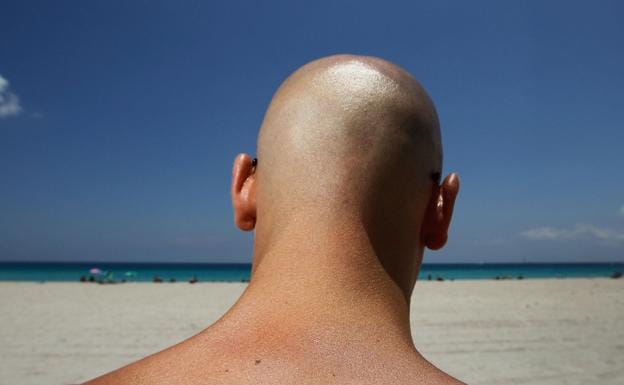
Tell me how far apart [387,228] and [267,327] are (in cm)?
40

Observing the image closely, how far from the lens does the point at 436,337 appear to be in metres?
9.28

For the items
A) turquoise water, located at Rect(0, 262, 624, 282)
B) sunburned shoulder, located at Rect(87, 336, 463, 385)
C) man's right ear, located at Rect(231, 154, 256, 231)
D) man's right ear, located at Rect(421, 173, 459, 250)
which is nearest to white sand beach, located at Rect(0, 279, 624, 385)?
man's right ear, located at Rect(421, 173, 459, 250)

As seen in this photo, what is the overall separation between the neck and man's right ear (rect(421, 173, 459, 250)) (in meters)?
0.26

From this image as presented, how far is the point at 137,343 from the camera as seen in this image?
8.70m

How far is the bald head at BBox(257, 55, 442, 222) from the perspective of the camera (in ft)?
3.94

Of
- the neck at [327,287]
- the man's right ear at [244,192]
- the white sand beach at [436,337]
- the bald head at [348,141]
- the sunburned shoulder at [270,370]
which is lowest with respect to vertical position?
the white sand beach at [436,337]

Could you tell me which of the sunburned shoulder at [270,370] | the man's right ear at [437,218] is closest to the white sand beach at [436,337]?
the man's right ear at [437,218]

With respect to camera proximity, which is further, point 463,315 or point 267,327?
point 463,315

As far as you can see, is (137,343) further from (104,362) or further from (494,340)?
(494,340)

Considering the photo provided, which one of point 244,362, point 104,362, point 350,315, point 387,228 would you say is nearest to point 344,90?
point 387,228

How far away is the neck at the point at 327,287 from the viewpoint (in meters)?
1.04

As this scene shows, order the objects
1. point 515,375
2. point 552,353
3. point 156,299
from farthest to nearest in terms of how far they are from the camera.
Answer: point 156,299, point 552,353, point 515,375

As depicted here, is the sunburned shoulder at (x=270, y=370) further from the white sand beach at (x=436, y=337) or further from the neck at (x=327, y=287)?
the white sand beach at (x=436, y=337)

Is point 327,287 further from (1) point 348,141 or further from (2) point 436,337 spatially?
(2) point 436,337
